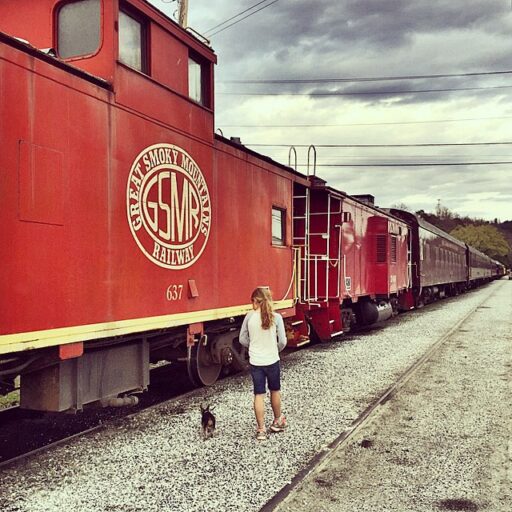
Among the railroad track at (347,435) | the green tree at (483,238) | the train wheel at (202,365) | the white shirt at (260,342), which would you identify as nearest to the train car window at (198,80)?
the white shirt at (260,342)

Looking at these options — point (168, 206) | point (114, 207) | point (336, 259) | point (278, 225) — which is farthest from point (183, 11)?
point (114, 207)

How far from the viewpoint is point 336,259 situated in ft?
37.8

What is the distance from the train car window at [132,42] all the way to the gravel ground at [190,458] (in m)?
3.75

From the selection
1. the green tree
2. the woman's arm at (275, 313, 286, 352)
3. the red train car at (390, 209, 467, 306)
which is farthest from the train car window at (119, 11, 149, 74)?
the green tree

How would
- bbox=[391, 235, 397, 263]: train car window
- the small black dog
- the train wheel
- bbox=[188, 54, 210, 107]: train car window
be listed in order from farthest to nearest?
bbox=[391, 235, 397, 263]: train car window → the train wheel → bbox=[188, 54, 210, 107]: train car window → the small black dog

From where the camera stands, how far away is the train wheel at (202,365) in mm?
7336

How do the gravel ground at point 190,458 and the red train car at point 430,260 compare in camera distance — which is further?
the red train car at point 430,260

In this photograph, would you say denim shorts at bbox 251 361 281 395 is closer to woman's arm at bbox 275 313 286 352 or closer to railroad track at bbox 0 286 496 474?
woman's arm at bbox 275 313 286 352

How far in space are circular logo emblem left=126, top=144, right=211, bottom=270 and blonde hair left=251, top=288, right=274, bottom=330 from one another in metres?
1.06

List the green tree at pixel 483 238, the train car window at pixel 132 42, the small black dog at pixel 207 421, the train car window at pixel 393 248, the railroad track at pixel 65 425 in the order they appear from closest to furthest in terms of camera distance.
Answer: the railroad track at pixel 65 425 < the small black dog at pixel 207 421 < the train car window at pixel 132 42 < the train car window at pixel 393 248 < the green tree at pixel 483 238

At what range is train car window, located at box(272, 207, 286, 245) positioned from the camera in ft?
29.1

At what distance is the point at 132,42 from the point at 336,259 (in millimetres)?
7004

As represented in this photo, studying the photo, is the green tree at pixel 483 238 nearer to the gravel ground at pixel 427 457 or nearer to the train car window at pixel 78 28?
the gravel ground at pixel 427 457

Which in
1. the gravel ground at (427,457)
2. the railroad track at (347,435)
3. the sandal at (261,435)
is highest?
the sandal at (261,435)
